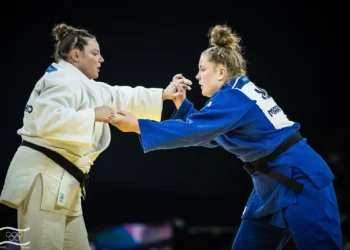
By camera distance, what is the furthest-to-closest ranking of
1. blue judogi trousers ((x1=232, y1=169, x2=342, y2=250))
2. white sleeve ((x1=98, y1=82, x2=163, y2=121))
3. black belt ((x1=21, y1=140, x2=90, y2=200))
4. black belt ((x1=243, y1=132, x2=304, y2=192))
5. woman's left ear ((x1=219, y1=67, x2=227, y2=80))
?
white sleeve ((x1=98, y1=82, x2=163, y2=121)) → woman's left ear ((x1=219, y1=67, x2=227, y2=80)) → black belt ((x1=21, y1=140, x2=90, y2=200)) → black belt ((x1=243, y1=132, x2=304, y2=192)) → blue judogi trousers ((x1=232, y1=169, x2=342, y2=250))

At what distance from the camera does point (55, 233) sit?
2.46 metres

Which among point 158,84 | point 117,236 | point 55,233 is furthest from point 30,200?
point 158,84

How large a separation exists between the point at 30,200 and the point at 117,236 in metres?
2.24

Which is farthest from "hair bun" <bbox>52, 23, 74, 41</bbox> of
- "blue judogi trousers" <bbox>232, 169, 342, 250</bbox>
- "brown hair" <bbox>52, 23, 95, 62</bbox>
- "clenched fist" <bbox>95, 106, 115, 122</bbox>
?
"blue judogi trousers" <bbox>232, 169, 342, 250</bbox>

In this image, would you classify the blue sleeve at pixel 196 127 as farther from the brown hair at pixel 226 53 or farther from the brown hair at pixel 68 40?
the brown hair at pixel 68 40

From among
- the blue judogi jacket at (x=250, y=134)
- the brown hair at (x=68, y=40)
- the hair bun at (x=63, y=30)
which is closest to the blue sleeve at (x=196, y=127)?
the blue judogi jacket at (x=250, y=134)

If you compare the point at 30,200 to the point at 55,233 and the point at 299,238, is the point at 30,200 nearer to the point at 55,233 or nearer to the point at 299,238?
the point at 55,233

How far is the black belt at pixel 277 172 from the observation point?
95.5 inches

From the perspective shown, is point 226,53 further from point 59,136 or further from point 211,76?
point 59,136

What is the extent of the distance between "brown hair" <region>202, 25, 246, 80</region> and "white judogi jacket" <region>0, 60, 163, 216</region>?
2.20ft

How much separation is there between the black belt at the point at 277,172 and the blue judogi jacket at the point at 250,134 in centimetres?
2

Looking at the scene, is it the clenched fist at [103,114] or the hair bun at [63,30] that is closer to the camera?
the clenched fist at [103,114]

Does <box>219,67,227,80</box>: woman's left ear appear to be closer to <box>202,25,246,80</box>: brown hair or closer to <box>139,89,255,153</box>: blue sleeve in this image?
<box>202,25,246,80</box>: brown hair

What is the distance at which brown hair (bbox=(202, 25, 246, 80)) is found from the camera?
274cm
